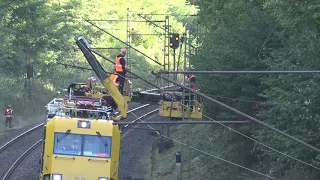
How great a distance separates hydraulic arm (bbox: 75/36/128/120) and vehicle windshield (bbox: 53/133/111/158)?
3084 mm

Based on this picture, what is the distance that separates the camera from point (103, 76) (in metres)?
22.0

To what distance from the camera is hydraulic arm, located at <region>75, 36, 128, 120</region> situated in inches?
863

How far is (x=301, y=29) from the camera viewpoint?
1889 centimetres

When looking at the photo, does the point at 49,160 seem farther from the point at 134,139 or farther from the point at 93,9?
the point at 93,9

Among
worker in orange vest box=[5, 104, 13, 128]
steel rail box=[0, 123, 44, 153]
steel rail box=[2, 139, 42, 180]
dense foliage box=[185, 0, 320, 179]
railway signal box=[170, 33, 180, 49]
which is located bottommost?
steel rail box=[2, 139, 42, 180]

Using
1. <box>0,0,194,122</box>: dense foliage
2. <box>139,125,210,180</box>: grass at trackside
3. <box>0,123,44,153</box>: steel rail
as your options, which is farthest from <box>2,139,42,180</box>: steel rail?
<box>0,0,194,122</box>: dense foliage

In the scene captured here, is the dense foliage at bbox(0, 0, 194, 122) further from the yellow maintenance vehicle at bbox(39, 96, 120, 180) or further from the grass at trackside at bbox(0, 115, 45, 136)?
the yellow maintenance vehicle at bbox(39, 96, 120, 180)

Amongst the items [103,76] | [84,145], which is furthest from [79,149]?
[103,76]

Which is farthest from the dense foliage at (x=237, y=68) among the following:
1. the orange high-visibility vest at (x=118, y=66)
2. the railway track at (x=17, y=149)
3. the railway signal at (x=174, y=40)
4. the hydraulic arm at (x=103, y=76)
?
the railway track at (x=17, y=149)

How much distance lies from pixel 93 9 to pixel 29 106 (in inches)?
622

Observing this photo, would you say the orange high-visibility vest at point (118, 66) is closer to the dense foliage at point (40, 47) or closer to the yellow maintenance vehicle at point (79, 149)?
the yellow maintenance vehicle at point (79, 149)

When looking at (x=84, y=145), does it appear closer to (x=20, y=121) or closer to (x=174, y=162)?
(x=174, y=162)

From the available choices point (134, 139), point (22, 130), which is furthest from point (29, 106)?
point (134, 139)

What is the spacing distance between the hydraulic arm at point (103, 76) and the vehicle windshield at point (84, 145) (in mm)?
3084
